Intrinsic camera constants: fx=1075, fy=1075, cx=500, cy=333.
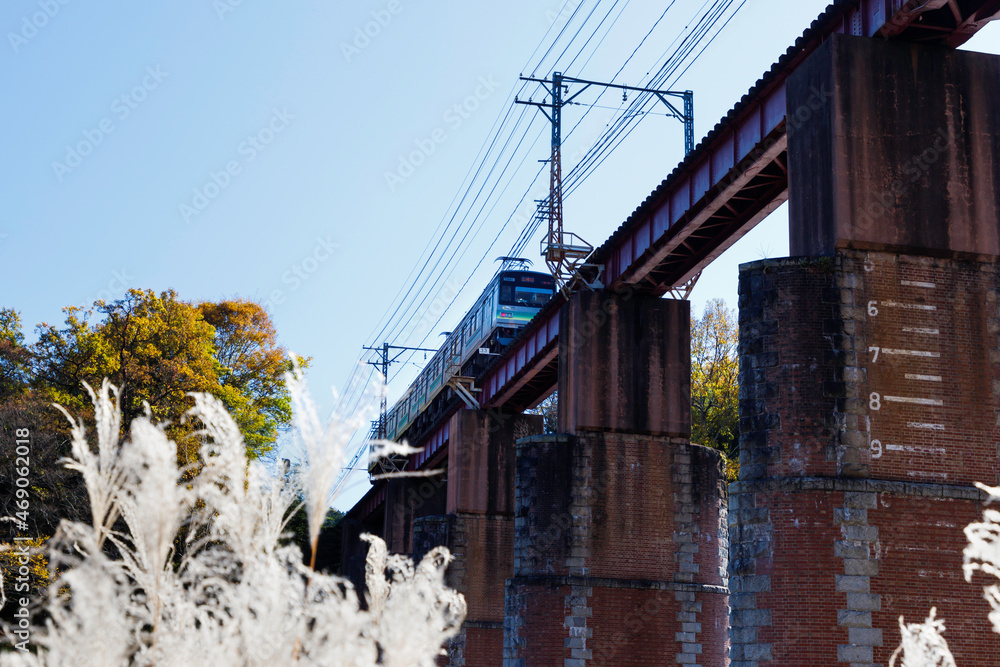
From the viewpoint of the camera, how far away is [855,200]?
15.8 metres

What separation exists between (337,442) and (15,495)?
25878 mm

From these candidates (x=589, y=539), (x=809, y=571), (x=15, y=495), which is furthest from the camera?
(x=15, y=495)

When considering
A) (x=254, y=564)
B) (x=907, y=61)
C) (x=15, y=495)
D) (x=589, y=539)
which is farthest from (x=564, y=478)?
(x=254, y=564)

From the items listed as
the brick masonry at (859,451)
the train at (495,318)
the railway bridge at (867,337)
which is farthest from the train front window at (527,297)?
the brick masonry at (859,451)

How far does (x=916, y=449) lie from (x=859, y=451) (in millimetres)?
850

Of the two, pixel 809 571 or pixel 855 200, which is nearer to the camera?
pixel 809 571

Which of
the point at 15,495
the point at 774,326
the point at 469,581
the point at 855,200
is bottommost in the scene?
the point at 469,581

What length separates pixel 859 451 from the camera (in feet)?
49.5

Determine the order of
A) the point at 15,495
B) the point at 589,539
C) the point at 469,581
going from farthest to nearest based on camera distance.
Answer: the point at 469,581, the point at 15,495, the point at 589,539

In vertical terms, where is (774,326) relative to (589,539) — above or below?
above

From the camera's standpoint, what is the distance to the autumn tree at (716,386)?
4694 centimetres

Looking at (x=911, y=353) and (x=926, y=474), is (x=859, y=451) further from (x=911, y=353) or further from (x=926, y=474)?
(x=911, y=353)

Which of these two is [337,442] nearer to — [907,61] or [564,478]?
[907,61]
